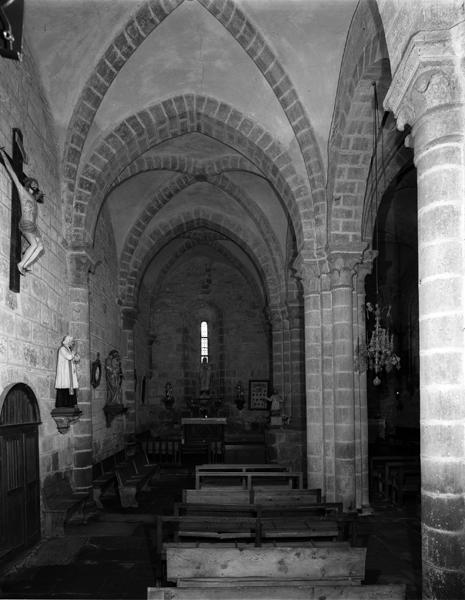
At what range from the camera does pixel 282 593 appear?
469cm

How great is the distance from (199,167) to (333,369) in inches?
267

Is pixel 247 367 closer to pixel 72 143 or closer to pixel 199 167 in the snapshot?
pixel 199 167

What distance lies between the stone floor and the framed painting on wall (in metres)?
12.3

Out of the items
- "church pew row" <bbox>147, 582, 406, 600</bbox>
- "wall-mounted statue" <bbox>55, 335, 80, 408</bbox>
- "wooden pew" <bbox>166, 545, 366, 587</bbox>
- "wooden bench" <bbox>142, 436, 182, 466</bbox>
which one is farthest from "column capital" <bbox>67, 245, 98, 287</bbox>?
"wooden bench" <bbox>142, 436, 182, 466</bbox>

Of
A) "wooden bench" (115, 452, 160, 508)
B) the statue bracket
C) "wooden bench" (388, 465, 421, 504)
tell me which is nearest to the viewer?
"wooden bench" (388, 465, 421, 504)

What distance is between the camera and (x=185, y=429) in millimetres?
19781

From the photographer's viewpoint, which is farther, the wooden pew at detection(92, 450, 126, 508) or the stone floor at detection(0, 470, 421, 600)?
the wooden pew at detection(92, 450, 126, 508)

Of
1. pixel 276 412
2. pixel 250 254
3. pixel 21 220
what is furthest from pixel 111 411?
pixel 21 220

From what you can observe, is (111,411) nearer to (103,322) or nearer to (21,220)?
(103,322)

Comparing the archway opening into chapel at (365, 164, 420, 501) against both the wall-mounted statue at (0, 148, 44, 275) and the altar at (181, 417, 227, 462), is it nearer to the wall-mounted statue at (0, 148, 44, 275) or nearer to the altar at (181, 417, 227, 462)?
the altar at (181, 417, 227, 462)

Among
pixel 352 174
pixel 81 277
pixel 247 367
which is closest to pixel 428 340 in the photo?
pixel 352 174

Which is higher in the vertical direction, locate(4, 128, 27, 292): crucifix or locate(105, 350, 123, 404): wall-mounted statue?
locate(4, 128, 27, 292): crucifix

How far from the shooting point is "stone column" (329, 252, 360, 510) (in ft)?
36.0

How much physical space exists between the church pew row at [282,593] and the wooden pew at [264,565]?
0.70 m
